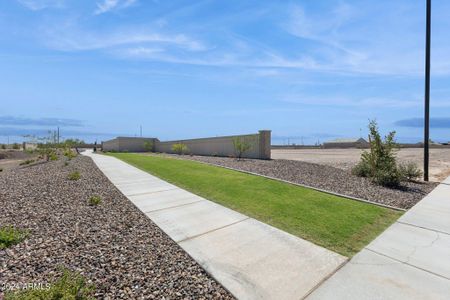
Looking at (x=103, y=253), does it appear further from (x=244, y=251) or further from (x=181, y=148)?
(x=181, y=148)

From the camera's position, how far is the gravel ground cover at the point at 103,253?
3266mm

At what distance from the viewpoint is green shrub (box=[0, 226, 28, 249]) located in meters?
4.22

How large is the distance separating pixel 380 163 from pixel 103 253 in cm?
973

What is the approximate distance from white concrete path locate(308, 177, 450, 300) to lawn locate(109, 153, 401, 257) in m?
0.32

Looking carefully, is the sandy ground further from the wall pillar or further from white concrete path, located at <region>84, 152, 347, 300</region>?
white concrete path, located at <region>84, 152, 347, 300</region>

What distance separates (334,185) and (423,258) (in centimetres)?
522

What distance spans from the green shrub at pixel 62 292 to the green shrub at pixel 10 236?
1626mm

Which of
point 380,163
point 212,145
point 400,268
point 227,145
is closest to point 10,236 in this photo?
point 400,268

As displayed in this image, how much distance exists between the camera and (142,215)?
235 inches

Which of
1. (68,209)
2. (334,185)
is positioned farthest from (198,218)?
(334,185)

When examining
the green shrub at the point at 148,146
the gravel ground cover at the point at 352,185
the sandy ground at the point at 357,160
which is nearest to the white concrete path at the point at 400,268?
the gravel ground cover at the point at 352,185

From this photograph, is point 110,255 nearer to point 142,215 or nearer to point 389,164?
point 142,215

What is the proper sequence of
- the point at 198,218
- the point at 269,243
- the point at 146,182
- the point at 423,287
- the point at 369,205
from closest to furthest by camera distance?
the point at 423,287, the point at 269,243, the point at 198,218, the point at 369,205, the point at 146,182

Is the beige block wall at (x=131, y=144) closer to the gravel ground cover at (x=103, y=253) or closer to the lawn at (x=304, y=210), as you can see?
the lawn at (x=304, y=210)
